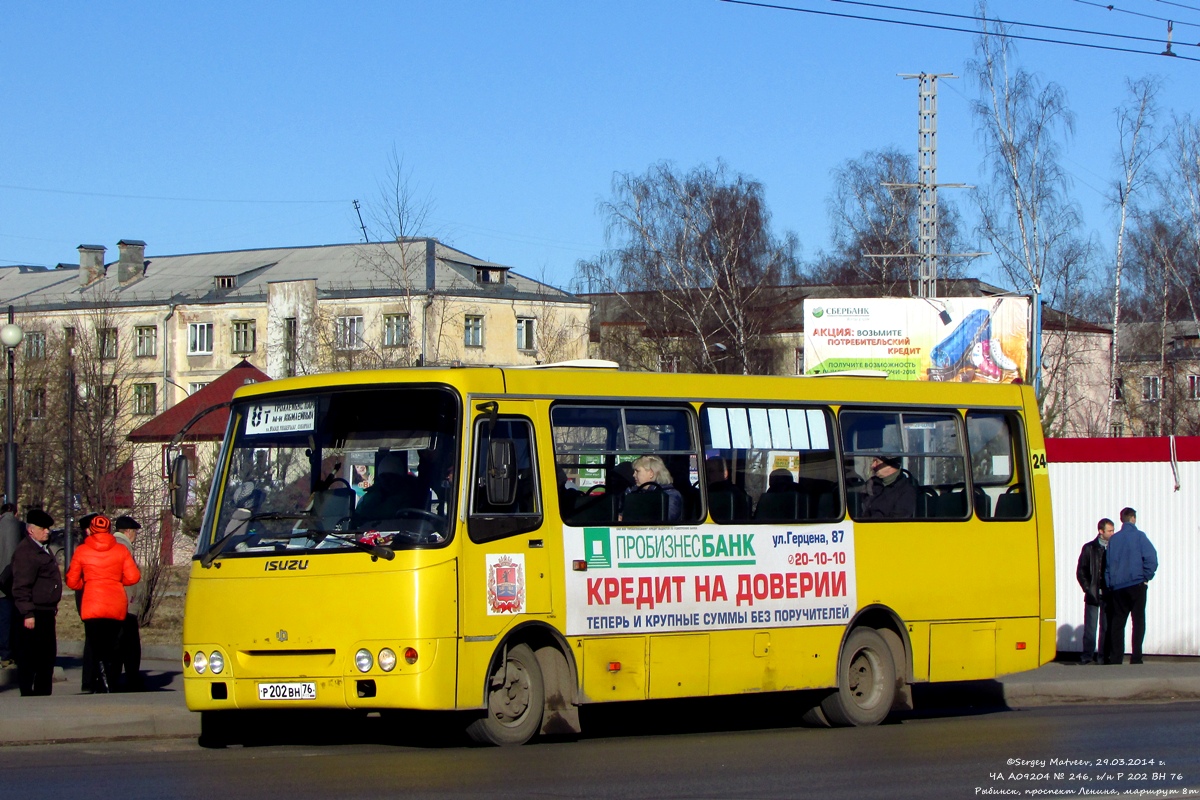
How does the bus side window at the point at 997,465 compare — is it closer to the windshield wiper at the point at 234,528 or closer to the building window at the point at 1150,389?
the windshield wiper at the point at 234,528

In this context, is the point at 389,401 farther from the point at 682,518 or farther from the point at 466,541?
the point at 682,518

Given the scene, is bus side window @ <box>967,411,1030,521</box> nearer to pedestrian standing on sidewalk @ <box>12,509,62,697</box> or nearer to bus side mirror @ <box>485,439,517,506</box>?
bus side mirror @ <box>485,439,517,506</box>

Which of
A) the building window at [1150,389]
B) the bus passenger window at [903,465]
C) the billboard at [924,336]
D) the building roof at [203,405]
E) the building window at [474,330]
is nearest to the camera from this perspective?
the bus passenger window at [903,465]

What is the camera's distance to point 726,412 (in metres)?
12.8

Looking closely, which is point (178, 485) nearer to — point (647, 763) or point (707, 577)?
point (647, 763)

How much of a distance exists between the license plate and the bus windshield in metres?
0.91

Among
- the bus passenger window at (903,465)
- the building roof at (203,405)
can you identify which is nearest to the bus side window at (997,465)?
the bus passenger window at (903,465)

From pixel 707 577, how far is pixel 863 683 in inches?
84.3

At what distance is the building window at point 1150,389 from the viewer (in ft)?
231

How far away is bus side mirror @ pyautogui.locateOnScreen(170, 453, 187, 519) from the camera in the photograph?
452 inches

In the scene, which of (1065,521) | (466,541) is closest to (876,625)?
(466,541)

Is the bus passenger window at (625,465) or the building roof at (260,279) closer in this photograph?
the bus passenger window at (625,465)

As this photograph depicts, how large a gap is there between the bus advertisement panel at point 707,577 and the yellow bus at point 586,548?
0.07 feet

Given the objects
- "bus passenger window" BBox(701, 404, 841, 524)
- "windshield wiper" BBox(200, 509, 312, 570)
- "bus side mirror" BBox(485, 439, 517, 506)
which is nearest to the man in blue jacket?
"bus passenger window" BBox(701, 404, 841, 524)
